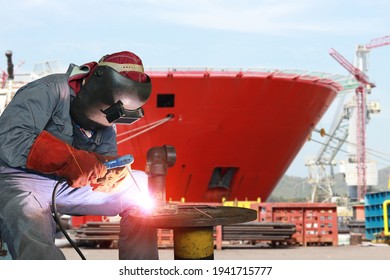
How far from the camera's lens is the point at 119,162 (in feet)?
10.3

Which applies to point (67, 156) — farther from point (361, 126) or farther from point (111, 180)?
point (361, 126)

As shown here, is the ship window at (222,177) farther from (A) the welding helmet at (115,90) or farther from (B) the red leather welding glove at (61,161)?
(B) the red leather welding glove at (61,161)

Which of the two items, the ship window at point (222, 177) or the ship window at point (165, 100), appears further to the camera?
the ship window at point (222, 177)

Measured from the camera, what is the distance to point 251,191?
28.0 metres

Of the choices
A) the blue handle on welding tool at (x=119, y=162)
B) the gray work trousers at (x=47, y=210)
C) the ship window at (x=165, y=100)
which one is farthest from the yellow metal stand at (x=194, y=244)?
the ship window at (x=165, y=100)

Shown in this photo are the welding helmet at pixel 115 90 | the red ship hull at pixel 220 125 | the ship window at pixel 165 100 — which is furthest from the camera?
the ship window at pixel 165 100

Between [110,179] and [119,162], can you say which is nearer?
[119,162]

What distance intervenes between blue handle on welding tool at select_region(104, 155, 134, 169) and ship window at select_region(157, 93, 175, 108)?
21.7 meters

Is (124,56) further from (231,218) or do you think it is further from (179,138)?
(179,138)

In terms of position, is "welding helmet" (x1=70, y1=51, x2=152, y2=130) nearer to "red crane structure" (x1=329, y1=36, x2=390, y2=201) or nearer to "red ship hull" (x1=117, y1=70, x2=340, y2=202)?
"red ship hull" (x1=117, y1=70, x2=340, y2=202)

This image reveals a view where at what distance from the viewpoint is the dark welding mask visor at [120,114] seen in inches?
127

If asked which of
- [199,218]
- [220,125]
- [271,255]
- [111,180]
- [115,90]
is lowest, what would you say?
[271,255]

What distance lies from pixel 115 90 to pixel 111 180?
19.0 inches

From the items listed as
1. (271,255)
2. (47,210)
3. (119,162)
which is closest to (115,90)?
(119,162)
